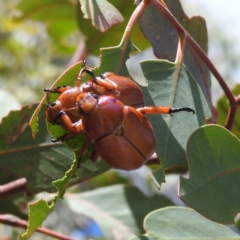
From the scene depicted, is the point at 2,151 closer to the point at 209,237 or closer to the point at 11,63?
the point at 209,237

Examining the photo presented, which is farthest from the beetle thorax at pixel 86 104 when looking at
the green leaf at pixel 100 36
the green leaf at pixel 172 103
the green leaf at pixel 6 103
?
the green leaf at pixel 6 103

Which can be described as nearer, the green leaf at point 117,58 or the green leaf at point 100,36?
the green leaf at point 117,58

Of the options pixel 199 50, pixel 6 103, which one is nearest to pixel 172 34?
pixel 199 50

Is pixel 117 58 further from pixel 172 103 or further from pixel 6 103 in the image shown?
pixel 6 103

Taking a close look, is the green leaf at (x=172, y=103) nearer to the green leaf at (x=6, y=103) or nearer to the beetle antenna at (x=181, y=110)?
the beetle antenna at (x=181, y=110)

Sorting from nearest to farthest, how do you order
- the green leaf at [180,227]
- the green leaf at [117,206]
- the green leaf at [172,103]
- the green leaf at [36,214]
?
1. the green leaf at [36,214]
2. the green leaf at [172,103]
3. the green leaf at [180,227]
4. the green leaf at [117,206]

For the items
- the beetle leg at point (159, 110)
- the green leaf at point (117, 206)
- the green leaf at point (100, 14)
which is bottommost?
the green leaf at point (117, 206)

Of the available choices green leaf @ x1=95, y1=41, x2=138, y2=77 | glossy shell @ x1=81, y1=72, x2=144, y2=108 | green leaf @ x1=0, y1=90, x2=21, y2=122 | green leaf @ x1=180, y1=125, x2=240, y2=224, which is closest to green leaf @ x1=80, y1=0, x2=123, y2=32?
green leaf @ x1=95, y1=41, x2=138, y2=77

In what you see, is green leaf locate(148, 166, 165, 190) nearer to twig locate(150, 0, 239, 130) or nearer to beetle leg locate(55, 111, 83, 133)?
beetle leg locate(55, 111, 83, 133)
